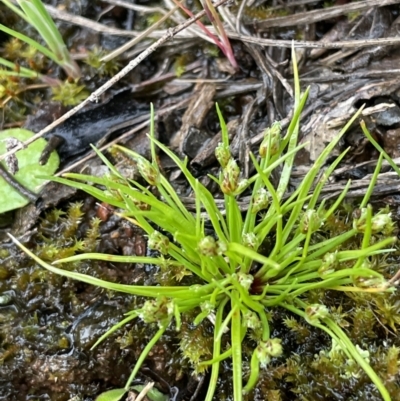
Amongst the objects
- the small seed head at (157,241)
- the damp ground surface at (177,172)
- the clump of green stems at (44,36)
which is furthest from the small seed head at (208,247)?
the clump of green stems at (44,36)

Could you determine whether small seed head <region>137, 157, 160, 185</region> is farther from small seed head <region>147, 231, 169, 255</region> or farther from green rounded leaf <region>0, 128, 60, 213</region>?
green rounded leaf <region>0, 128, 60, 213</region>

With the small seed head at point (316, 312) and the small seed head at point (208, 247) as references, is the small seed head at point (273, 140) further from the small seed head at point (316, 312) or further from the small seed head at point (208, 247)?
the small seed head at point (316, 312)

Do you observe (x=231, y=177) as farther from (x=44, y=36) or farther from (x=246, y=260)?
(x=44, y=36)

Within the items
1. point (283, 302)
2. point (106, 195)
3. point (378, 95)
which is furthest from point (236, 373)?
point (378, 95)

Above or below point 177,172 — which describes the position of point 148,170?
above

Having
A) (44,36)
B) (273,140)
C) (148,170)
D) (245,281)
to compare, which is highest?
(44,36)

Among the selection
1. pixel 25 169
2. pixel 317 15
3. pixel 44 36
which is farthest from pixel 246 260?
pixel 44 36

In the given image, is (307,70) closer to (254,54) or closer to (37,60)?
(254,54)
